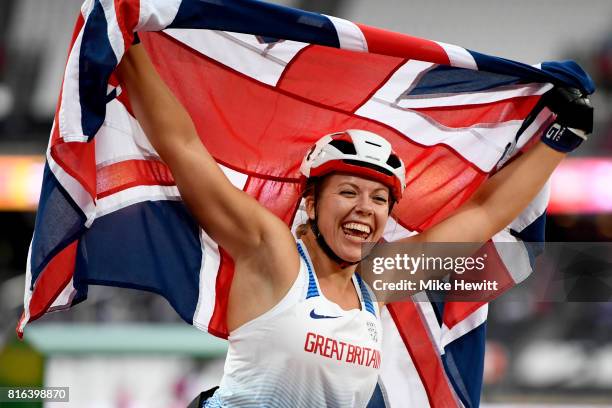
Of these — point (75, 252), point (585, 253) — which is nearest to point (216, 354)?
point (585, 253)

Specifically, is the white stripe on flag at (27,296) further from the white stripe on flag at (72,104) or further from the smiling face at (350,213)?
the smiling face at (350,213)

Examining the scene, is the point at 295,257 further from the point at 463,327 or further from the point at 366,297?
the point at 463,327

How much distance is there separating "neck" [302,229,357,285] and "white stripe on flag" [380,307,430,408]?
1.49 feet

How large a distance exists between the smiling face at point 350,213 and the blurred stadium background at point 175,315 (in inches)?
113

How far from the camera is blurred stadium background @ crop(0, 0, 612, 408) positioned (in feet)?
21.7

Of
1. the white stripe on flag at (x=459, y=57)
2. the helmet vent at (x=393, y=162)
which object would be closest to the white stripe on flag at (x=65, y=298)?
the helmet vent at (x=393, y=162)

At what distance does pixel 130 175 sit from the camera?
147 inches

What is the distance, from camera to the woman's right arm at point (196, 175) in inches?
134

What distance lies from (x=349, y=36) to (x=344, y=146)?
0.39 metres

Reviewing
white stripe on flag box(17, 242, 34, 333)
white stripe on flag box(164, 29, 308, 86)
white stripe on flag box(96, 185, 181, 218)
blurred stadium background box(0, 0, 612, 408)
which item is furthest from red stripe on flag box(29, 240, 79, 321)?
blurred stadium background box(0, 0, 612, 408)

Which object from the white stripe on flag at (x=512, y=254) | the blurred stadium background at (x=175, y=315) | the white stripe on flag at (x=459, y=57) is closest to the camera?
the white stripe on flag at (x=459, y=57)

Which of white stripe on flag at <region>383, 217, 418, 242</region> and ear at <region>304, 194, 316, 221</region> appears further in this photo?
white stripe on flag at <region>383, 217, 418, 242</region>

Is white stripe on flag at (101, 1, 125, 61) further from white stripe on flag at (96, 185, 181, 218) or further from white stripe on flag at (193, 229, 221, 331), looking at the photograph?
white stripe on flag at (193, 229, 221, 331)

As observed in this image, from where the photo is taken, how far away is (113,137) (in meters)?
3.66
